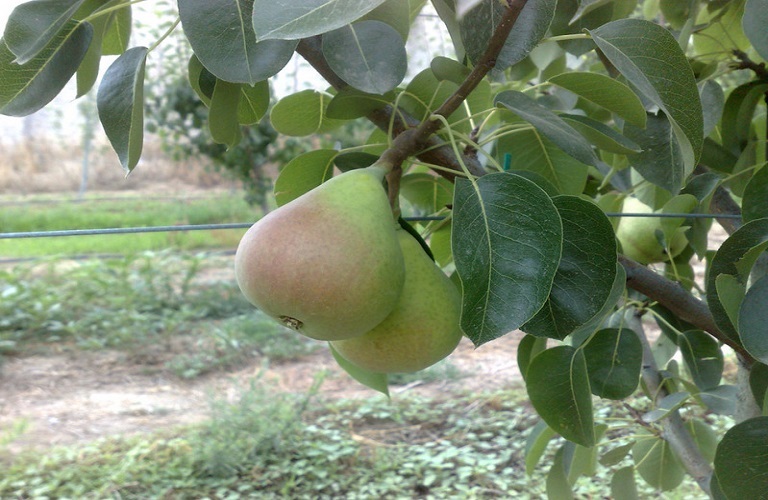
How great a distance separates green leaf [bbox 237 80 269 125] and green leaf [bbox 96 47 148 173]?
11 cm

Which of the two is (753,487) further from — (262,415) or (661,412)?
(262,415)

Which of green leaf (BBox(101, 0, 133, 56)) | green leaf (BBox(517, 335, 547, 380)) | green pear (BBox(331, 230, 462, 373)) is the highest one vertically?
green leaf (BBox(101, 0, 133, 56))

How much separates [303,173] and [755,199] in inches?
14.4

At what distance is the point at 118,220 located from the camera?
5.97 meters

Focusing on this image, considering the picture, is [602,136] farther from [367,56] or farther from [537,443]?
[537,443]

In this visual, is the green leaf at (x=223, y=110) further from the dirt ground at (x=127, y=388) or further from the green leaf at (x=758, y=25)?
the dirt ground at (x=127, y=388)

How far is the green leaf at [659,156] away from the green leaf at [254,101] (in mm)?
315

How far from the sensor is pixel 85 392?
8.87 feet

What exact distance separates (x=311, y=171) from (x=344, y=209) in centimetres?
18

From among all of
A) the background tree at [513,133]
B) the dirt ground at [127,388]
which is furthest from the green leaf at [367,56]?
the dirt ground at [127,388]

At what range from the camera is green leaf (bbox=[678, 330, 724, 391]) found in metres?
0.81

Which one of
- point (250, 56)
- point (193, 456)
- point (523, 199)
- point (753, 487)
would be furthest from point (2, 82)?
point (193, 456)

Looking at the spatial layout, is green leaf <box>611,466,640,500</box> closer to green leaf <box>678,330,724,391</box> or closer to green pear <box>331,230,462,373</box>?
green leaf <box>678,330,724,391</box>

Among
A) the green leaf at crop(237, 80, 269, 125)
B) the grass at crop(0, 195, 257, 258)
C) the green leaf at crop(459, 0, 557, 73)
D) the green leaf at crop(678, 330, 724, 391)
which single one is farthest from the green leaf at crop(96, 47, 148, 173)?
the grass at crop(0, 195, 257, 258)
